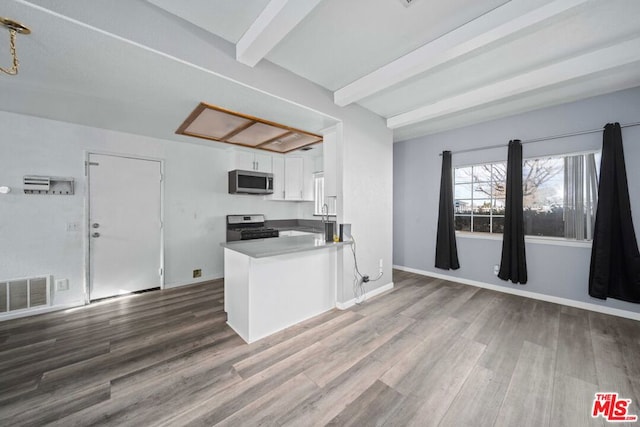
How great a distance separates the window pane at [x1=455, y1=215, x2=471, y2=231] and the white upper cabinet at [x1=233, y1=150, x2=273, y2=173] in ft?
11.9

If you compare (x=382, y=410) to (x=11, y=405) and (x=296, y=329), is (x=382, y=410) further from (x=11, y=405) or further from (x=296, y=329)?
(x=11, y=405)

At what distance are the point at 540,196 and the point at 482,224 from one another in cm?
Result: 82

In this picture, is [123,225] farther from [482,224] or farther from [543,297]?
[543,297]

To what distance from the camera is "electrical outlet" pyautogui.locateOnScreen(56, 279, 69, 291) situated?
2979 mm

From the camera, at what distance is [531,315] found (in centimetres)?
283

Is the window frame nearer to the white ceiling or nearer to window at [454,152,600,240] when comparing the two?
window at [454,152,600,240]

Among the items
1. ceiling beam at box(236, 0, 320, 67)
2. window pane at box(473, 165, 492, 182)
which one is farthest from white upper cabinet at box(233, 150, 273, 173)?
window pane at box(473, 165, 492, 182)

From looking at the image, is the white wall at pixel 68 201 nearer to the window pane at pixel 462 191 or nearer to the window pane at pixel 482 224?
the window pane at pixel 462 191

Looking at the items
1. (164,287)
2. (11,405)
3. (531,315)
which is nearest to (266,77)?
(11,405)

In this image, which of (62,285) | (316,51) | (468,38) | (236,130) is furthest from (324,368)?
(62,285)

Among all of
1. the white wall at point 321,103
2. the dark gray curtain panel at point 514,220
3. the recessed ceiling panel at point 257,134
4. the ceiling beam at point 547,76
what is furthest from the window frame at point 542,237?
the recessed ceiling panel at point 257,134

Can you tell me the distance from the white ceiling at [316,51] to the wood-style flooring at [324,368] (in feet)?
7.75

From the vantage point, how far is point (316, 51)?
6.99 ft

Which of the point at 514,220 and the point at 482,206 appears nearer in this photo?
the point at 514,220
